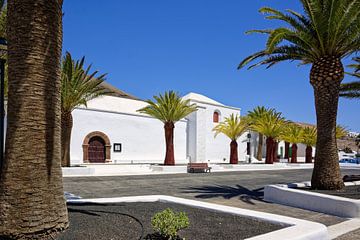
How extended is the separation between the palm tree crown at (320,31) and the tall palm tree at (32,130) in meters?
7.39

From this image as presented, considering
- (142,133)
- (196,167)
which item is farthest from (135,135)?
(196,167)

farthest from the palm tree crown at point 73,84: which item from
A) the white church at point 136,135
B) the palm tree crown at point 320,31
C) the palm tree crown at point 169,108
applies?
the palm tree crown at point 320,31

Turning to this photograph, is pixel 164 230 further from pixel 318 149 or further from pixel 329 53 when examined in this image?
pixel 329 53

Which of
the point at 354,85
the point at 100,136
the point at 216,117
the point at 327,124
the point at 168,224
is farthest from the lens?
the point at 216,117

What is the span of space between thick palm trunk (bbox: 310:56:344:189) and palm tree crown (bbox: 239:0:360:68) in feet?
1.63

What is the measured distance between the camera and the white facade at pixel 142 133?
29.0m

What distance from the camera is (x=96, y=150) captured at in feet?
97.0

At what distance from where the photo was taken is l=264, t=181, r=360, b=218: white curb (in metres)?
8.84

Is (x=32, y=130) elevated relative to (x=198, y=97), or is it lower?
lower

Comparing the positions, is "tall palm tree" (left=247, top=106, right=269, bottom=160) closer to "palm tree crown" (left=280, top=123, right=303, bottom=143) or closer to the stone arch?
"palm tree crown" (left=280, top=123, right=303, bottom=143)

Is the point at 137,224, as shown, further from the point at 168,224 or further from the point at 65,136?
the point at 65,136

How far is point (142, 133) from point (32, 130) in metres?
28.5

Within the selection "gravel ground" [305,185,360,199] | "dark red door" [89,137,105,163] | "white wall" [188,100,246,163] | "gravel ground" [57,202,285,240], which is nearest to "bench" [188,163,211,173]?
"dark red door" [89,137,105,163]

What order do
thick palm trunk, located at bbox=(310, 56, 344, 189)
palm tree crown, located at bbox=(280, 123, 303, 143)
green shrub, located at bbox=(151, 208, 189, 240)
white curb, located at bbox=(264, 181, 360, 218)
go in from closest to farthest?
green shrub, located at bbox=(151, 208, 189, 240) → white curb, located at bbox=(264, 181, 360, 218) → thick palm trunk, located at bbox=(310, 56, 344, 189) → palm tree crown, located at bbox=(280, 123, 303, 143)
